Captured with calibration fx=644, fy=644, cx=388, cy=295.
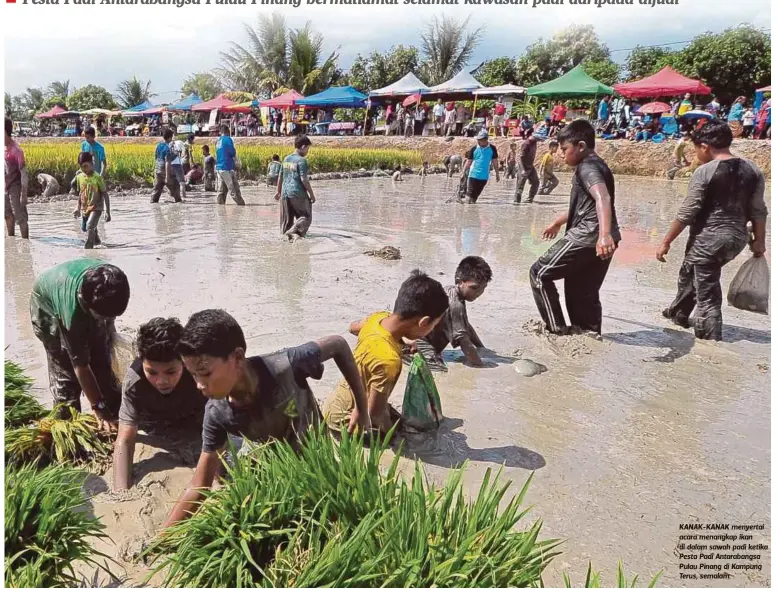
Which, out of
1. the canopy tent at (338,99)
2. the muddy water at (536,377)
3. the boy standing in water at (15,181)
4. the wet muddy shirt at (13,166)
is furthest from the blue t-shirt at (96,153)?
the canopy tent at (338,99)

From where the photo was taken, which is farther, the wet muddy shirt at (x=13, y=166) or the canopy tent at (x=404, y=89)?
the canopy tent at (x=404, y=89)

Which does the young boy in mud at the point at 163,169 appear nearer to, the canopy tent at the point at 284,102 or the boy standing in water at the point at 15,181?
the boy standing in water at the point at 15,181

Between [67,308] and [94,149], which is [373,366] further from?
[94,149]

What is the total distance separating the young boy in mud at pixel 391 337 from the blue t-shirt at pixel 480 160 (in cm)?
1090

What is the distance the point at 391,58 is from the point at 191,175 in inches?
1062

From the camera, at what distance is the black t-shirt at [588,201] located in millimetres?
4941

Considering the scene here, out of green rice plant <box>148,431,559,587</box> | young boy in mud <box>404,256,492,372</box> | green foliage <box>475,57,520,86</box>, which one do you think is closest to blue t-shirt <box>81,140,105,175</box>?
young boy in mud <box>404,256,492,372</box>

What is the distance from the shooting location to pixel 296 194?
31.2 ft

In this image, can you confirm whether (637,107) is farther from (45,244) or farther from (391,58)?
(45,244)

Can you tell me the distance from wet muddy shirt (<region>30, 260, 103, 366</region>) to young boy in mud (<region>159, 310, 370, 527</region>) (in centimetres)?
81

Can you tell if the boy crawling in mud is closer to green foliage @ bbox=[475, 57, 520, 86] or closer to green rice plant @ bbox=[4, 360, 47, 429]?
green rice plant @ bbox=[4, 360, 47, 429]

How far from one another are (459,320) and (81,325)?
2365 millimetres

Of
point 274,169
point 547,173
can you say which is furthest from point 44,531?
point 547,173

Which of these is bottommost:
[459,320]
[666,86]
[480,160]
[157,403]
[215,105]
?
[157,403]
